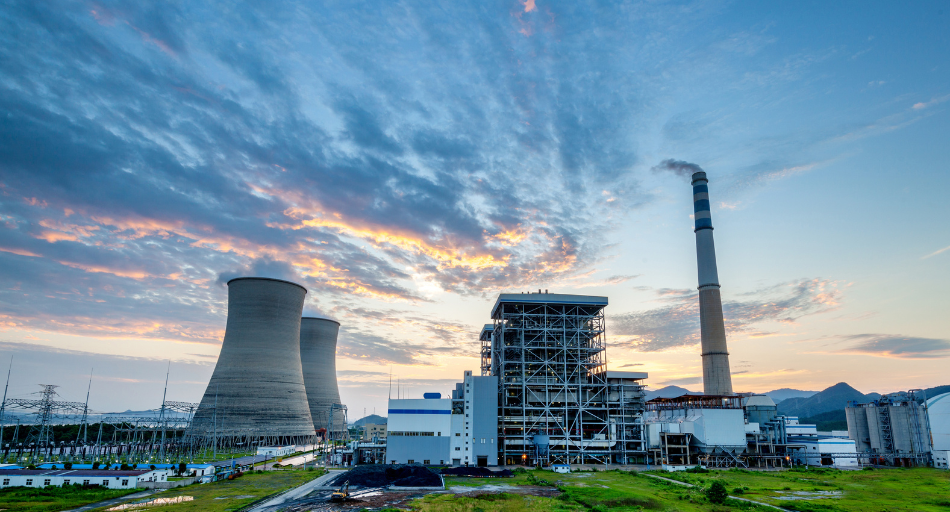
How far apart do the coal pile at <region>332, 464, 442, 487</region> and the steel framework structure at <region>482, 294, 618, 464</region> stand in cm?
1492

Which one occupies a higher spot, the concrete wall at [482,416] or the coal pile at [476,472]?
the concrete wall at [482,416]

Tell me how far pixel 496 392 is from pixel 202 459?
113ft

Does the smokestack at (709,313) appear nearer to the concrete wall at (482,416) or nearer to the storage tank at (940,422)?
the storage tank at (940,422)

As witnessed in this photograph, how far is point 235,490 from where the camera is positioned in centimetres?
3666

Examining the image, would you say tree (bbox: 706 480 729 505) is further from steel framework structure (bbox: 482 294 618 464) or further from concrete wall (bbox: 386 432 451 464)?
concrete wall (bbox: 386 432 451 464)

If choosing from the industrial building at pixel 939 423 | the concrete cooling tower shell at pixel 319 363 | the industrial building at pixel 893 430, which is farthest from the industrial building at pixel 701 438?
the concrete cooling tower shell at pixel 319 363

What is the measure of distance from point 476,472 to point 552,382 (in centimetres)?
1731

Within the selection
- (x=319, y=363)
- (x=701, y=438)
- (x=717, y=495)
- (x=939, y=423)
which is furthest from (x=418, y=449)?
(x=939, y=423)

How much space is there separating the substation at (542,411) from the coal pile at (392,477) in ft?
26.1

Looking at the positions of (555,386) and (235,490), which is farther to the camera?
(555,386)

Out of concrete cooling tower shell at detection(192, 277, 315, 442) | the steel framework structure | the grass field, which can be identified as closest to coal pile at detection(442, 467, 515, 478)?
the grass field

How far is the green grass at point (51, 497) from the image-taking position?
29.3m

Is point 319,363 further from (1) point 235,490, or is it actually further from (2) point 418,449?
(1) point 235,490

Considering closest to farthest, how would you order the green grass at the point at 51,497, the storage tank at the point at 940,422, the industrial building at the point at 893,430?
the green grass at the point at 51,497
the storage tank at the point at 940,422
the industrial building at the point at 893,430
